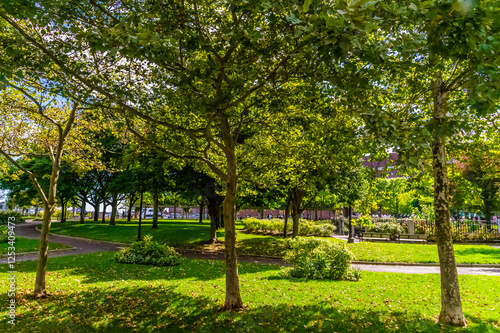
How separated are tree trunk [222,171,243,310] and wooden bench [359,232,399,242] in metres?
21.3

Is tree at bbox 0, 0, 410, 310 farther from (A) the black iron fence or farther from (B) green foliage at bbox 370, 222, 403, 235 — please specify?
(B) green foliage at bbox 370, 222, 403, 235

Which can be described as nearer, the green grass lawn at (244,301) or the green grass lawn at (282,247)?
the green grass lawn at (244,301)

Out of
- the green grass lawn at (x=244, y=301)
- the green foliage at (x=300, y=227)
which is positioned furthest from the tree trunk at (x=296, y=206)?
the green grass lawn at (x=244, y=301)

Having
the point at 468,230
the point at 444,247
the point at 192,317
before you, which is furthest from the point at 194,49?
the point at 468,230

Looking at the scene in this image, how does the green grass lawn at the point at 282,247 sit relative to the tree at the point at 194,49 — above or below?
below

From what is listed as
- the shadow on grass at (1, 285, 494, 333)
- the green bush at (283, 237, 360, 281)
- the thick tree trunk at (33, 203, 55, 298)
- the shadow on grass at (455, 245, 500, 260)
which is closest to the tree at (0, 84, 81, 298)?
the thick tree trunk at (33, 203, 55, 298)

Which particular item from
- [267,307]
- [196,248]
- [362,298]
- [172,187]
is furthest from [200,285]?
[172,187]

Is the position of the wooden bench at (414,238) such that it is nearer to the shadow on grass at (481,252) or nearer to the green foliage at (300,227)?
the shadow on grass at (481,252)

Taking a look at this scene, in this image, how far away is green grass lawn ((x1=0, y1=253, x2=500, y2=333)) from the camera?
19.8 ft

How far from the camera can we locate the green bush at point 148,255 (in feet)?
44.1

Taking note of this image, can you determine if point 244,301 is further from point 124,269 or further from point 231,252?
point 124,269

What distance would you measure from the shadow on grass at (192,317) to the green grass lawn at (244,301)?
0.8 inches

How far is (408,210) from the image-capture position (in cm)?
6312

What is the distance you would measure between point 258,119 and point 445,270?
5.89 metres
